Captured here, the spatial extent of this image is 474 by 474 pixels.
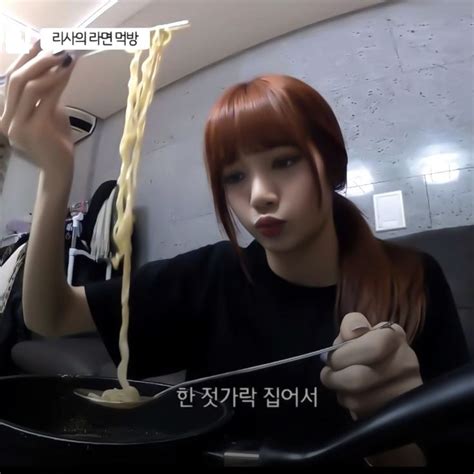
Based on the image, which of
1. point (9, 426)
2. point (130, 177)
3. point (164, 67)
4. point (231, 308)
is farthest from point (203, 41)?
point (9, 426)

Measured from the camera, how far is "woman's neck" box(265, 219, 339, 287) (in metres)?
0.44

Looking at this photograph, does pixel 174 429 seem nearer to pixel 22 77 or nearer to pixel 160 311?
pixel 160 311

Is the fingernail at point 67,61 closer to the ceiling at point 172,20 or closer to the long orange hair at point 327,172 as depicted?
the ceiling at point 172,20

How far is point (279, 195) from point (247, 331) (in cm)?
13

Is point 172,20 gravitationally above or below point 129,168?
above

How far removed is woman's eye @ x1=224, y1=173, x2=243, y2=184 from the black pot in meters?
0.20

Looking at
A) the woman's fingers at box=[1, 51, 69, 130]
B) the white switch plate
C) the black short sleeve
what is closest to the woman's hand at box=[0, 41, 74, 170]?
the woman's fingers at box=[1, 51, 69, 130]

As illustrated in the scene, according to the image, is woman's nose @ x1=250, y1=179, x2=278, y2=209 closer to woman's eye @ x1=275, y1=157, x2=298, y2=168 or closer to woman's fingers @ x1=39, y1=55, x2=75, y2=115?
woman's eye @ x1=275, y1=157, x2=298, y2=168

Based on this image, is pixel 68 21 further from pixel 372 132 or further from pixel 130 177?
pixel 372 132

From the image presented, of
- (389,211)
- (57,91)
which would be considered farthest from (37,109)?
(389,211)

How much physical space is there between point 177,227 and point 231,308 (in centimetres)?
10

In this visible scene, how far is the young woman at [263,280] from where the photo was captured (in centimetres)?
41

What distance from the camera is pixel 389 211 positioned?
1.41 ft

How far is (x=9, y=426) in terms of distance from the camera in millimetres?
345
